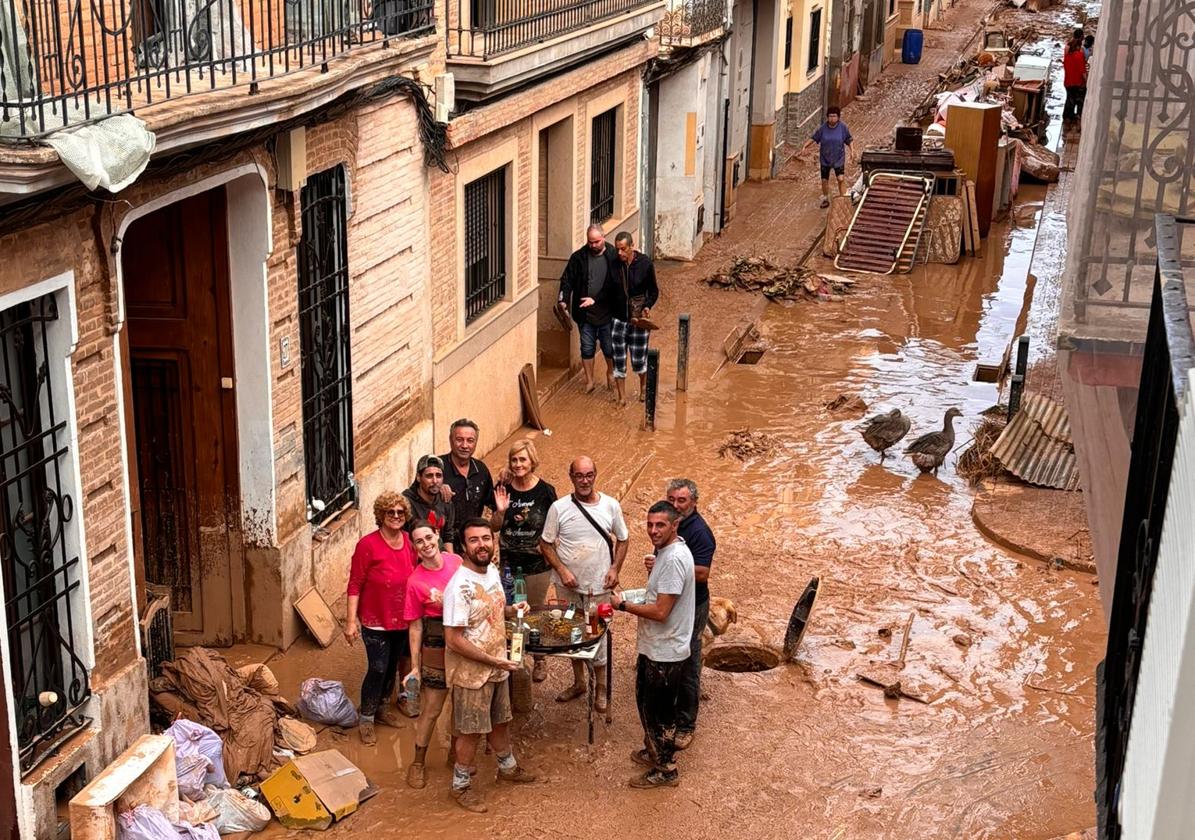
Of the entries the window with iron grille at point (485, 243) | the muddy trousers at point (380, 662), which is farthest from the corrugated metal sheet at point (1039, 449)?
the muddy trousers at point (380, 662)

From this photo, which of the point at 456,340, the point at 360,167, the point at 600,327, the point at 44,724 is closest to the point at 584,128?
the point at 600,327

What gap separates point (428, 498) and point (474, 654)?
5.44ft

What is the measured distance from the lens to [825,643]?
11.2 m

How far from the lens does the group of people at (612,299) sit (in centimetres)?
1576

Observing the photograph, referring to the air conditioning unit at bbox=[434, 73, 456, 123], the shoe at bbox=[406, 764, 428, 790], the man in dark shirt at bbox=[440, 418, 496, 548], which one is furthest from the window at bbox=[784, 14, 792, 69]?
the shoe at bbox=[406, 764, 428, 790]

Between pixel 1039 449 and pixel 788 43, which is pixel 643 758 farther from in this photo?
pixel 788 43

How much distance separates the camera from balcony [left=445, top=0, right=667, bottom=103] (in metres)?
13.0

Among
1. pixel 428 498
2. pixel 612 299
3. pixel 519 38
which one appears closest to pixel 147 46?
pixel 428 498

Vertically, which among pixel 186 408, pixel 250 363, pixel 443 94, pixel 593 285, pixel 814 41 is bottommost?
pixel 593 285

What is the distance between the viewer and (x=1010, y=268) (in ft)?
75.2

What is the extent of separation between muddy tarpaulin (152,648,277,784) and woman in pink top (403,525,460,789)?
920mm

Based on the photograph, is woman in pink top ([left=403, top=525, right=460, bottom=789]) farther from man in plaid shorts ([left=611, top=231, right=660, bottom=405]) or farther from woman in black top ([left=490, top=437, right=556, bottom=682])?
man in plaid shorts ([left=611, top=231, right=660, bottom=405])

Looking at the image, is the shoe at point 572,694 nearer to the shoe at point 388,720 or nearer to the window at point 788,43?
the shoe at point 388,720

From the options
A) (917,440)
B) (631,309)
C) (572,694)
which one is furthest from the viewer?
(631,309)
